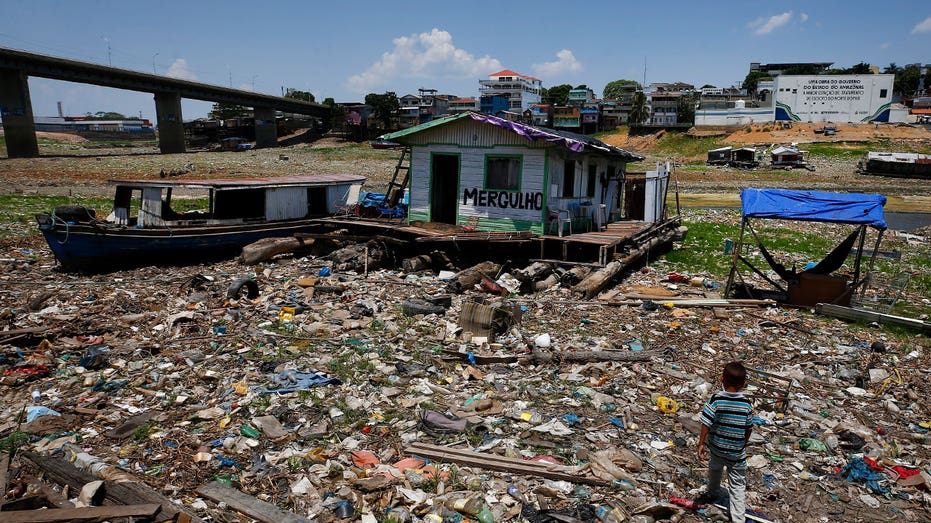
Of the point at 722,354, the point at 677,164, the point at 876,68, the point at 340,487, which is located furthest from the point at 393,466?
the point at 876,68

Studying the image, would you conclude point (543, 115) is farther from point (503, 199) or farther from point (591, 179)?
point (503, 199)

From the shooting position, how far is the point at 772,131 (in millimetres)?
69125

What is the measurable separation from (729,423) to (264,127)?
76570mm

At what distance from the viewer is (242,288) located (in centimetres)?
1133

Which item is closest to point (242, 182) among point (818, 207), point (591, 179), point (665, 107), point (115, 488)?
point (591, 179)

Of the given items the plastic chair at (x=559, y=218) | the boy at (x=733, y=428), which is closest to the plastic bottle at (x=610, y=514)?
the boy at (x=733, y=428)

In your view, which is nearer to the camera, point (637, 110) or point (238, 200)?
point (238, 200)

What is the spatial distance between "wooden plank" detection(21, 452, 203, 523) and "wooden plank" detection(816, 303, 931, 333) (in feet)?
35.7

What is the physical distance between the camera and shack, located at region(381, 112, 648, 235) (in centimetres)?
1387

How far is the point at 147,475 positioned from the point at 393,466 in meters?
2.26

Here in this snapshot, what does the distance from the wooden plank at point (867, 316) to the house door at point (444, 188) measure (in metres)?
8.96

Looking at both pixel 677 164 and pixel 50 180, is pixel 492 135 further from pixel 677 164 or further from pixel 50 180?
pixel 677 164

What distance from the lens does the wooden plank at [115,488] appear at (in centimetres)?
452

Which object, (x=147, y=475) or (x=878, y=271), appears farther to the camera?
(x=878, y=271)
